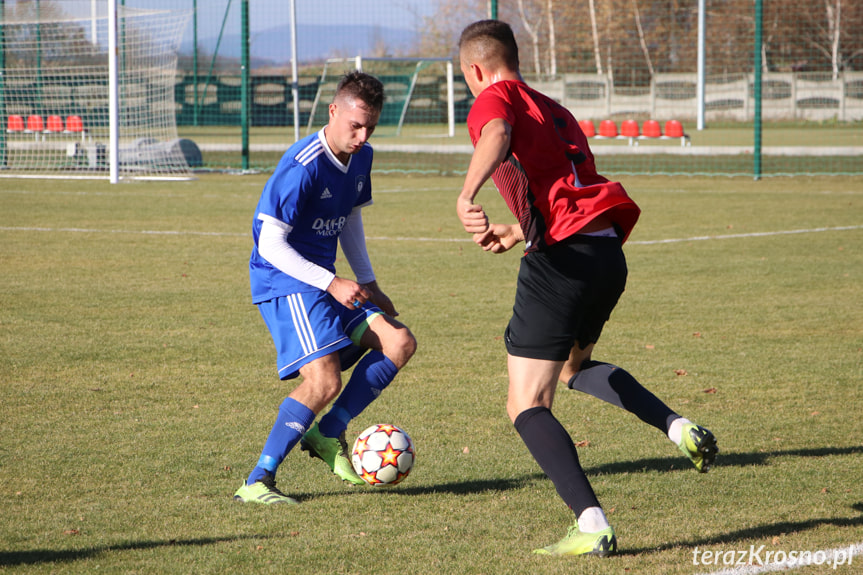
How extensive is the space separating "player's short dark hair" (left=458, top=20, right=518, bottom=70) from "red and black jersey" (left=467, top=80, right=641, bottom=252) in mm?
151

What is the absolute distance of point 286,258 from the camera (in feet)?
13.3

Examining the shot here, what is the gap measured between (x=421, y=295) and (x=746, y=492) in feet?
16.1

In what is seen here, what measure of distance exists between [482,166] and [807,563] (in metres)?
1.73

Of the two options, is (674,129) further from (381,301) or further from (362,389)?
(362,389)

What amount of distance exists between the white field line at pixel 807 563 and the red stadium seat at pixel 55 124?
22596 mm

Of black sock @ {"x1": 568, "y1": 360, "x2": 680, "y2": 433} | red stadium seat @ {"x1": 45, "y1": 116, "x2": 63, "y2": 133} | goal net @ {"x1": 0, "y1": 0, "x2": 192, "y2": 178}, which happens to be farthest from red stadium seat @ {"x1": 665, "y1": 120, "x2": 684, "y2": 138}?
black sock @ {"x1": 568, "y1": 360, "x2": 680, "y2": 433}

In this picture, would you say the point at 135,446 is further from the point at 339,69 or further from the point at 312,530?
the point at 339,69

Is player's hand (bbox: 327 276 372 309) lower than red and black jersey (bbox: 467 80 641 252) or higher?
lower

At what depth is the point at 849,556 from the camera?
3424mm

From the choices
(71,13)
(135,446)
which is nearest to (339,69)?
(71,13)

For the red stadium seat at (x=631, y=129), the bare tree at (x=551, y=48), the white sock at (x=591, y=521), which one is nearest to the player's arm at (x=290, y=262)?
the white sock at (x=591, y=521)

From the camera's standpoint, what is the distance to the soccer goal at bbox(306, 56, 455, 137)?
3485cm

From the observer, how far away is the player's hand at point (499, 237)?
11.0ft

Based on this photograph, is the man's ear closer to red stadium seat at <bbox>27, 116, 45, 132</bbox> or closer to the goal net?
the goal net
